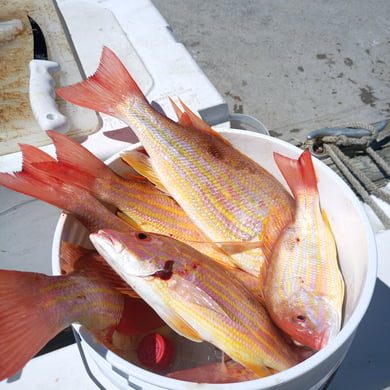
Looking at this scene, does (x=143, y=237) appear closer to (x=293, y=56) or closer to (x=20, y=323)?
(x=20, y=323)

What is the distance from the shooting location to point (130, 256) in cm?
59

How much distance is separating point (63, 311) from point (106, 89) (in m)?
0.52

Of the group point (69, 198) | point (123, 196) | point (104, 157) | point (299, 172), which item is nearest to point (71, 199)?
point (69, 198)

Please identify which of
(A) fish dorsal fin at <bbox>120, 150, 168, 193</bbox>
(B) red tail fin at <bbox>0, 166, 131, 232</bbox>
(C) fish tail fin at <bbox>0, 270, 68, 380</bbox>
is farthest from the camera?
(A) fish dorsal fin at <bbox>120, 150, 168, 193</bbox>

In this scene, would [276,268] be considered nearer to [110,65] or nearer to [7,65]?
[110,65]

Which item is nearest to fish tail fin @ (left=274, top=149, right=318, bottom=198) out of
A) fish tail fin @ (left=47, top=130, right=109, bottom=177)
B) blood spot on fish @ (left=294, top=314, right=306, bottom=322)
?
blood spot on fish @ (left=294, top=314, right=306, bottom=322)

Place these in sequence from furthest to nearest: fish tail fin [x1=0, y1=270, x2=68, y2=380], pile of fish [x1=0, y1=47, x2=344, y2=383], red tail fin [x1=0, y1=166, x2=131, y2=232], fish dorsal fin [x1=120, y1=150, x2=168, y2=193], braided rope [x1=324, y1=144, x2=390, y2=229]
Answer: braided rope [x1=324, y1=144, x2=390, y2=229] → fish dorsal fin [x1=120, y1=150, x2=168, y2=193] → red tail fin [x1=0, y1=166, x2=131, y2=232] → pile of fish [x1=0, y1=47, x2=344, y2=383] → fish tail fin [x1=0, y1=270, x2=68, y2=380]

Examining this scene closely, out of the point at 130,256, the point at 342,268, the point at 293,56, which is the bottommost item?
the point at 293,56

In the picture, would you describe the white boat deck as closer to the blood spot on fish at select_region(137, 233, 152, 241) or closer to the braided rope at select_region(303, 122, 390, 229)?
the braided rope at select_region(303, 122, 390, 229)

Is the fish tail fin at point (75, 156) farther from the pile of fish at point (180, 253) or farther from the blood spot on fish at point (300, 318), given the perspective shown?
the blood spot on fish at point (300, 318)

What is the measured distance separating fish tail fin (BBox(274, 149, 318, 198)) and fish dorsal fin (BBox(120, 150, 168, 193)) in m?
0.24

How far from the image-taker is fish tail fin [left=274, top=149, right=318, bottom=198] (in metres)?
0.75

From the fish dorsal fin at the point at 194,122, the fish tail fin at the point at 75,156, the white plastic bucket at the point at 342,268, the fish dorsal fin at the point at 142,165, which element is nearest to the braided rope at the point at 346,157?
the white plastic bucket at the point at 342,268

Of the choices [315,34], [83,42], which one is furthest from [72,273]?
[315,34]
